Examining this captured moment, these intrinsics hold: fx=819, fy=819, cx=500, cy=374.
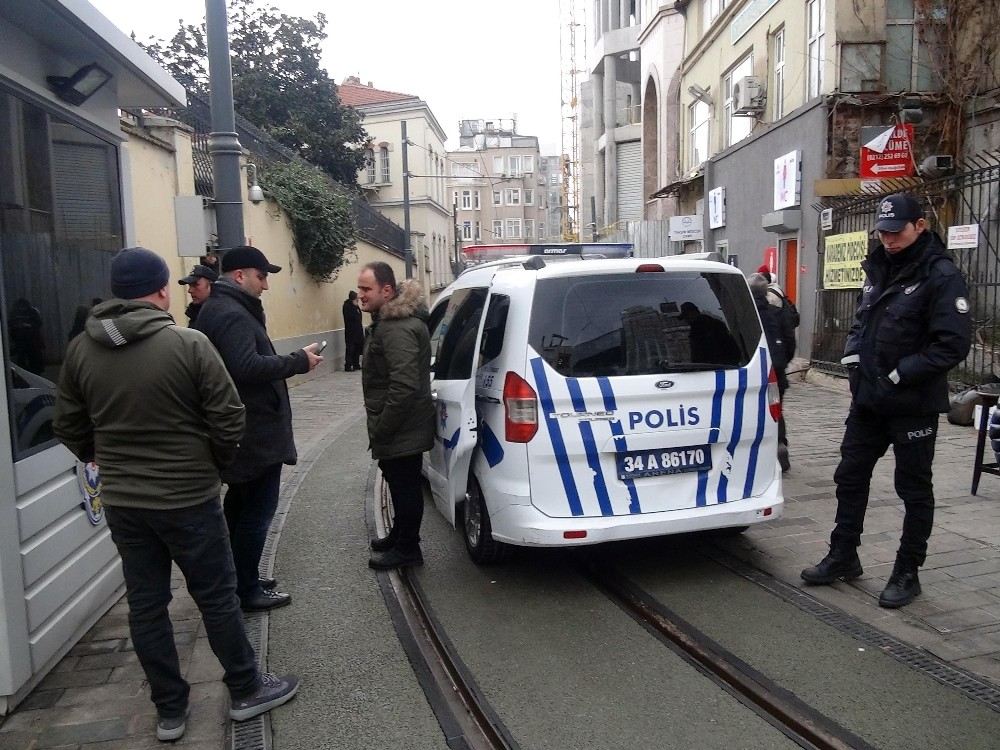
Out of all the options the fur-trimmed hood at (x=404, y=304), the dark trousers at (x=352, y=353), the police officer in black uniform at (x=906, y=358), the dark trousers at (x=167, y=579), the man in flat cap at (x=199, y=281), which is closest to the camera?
the dark trousers at (x=167, y=579)

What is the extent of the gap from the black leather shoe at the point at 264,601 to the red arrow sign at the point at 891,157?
11.7m

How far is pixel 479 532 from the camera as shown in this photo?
16.4 feet

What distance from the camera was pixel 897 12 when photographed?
528 inches

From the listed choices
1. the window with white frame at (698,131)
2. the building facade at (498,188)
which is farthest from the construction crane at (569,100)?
the window with white frame at (698,131)

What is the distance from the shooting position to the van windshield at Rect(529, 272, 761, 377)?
174 inches

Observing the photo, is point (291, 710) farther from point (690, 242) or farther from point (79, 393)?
point (690, 242)

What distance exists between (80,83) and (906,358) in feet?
14.6

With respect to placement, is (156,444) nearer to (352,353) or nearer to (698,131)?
(352,353)

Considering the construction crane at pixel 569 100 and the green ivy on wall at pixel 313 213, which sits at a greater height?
the construction crane at pixel 569 100

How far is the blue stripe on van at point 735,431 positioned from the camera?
15.2ft

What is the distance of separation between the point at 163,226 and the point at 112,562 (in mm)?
6920

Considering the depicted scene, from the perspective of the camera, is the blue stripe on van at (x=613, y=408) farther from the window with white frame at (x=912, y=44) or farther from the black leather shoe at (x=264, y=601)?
the window with white frame at (x=912, y=44)

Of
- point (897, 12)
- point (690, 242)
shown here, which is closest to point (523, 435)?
point (897, 12)

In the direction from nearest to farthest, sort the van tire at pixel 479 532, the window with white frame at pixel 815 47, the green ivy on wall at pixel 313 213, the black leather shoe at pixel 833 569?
the black leather shoe at pixel 833 569 < the van tire at pixel 479 532 < the window with white frame at pixel 815 47 < the green ivy on wall at pixel 313 213
